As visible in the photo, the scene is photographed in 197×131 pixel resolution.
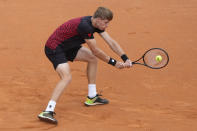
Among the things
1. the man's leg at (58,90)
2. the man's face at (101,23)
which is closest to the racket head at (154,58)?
the man's face at (101,23)

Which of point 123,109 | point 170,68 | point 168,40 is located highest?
point 168,40

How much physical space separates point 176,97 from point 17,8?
20.4 ft

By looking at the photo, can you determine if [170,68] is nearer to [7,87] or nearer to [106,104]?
[106,104]

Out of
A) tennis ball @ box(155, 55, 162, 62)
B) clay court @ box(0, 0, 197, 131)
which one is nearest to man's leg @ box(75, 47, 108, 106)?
clay court @ box(0, 0, 197, 131)

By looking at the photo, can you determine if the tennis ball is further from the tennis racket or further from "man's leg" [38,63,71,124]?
"man's leg" [38,63,71,124]

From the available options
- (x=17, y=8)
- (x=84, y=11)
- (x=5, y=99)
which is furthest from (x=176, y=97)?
(x=17, y=8)

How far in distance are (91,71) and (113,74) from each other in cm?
149

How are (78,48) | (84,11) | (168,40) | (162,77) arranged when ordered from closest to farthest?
(78,48)
(162,77)
(168,40)
(84,11)

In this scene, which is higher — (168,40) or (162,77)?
(168,40)

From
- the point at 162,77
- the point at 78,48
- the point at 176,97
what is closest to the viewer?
the point at 78,48

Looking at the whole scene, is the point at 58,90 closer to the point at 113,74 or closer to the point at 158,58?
the point at 158,58

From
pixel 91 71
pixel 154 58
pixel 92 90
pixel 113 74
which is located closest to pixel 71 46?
pixel 91 71

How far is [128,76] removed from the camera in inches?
289

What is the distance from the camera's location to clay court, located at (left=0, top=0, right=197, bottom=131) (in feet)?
18.1
